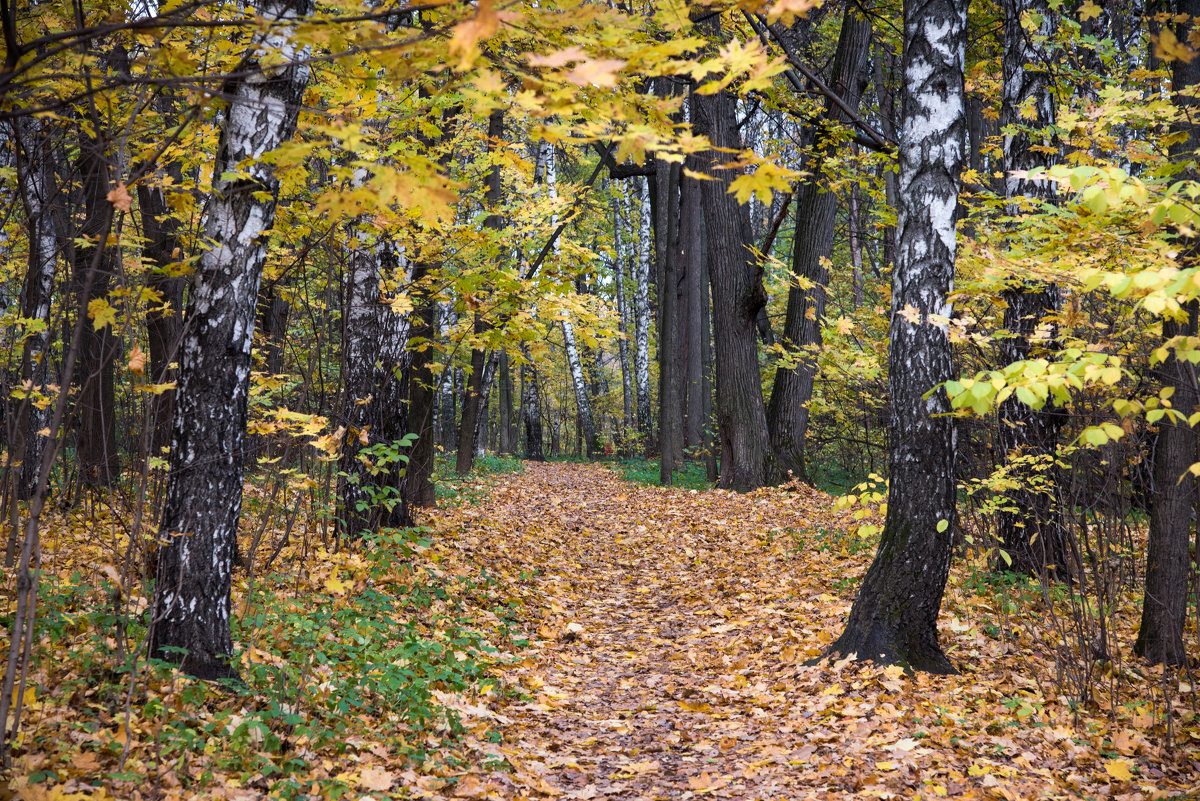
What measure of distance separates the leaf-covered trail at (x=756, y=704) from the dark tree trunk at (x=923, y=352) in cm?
39

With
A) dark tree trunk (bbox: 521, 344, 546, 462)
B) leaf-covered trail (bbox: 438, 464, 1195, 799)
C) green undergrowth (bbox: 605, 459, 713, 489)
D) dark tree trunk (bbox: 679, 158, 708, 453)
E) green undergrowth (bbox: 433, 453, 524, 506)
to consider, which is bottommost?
leaf-covered trail (bbox: 438, 464, 1195, 799)

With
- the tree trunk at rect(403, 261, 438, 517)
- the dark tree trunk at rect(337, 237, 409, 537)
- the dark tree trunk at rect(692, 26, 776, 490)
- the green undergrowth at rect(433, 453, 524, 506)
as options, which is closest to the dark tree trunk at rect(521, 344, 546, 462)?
the green undergrowth at rect(433, 453, 524, 506)

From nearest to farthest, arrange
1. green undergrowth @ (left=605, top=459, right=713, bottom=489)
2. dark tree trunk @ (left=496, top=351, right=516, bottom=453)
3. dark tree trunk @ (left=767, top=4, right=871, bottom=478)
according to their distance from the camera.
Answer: dark tree trunk @ (left=767, top=4, right=871, bottom=478)
green undergrowth @ (left=605, top=459, right=713, bottom=489)
dark tree trunk @ (left=496, top=351, right=516, bottom=453)

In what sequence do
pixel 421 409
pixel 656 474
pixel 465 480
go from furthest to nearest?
pixel 656 474, pixel 465 480, pixel 421 409

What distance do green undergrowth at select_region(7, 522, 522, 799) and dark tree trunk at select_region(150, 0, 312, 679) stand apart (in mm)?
184

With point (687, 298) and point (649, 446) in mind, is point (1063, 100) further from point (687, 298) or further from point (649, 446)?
point (649, 446)

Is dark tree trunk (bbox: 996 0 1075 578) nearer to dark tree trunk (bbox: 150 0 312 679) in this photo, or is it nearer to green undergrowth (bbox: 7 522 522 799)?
green undergrowth (bbox: 7 522 522 799)

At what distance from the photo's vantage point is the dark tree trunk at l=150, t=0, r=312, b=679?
3682 mm

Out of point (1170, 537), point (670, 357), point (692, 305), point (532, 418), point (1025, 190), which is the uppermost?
point (692, 305)

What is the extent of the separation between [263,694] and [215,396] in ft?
4.94

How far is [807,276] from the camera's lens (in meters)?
11.7

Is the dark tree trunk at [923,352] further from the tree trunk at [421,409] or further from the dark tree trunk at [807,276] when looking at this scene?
the dark tree trunk at [807,276]

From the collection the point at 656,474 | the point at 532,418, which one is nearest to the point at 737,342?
the point at 656,474

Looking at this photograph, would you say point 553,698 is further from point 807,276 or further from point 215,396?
point 807,276
